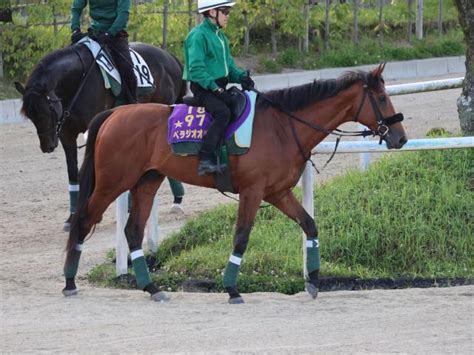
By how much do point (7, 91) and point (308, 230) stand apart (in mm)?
11372

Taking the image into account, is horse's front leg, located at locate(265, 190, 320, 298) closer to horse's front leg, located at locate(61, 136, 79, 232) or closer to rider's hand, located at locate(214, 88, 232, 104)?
rider's hand, located at locate(214, 88, 232, 104)

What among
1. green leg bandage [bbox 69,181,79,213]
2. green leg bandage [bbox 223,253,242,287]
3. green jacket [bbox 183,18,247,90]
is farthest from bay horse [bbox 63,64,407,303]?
green leg bandage [bbox 69,181,79,213]

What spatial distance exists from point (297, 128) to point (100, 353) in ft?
8.51

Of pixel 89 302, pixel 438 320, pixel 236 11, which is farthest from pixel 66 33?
pixel 438 320

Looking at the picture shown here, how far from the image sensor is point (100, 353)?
285 inches

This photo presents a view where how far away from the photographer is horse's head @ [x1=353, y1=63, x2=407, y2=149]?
28.8 ft

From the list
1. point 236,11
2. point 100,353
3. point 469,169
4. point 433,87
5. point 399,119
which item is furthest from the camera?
point 236,11

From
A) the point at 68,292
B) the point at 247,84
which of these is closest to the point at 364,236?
the point at 247,84

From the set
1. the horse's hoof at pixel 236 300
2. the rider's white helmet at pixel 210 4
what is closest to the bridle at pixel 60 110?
the rider's white helmet at pixel 210 4

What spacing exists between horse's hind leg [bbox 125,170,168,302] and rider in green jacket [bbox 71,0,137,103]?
9.96 ft

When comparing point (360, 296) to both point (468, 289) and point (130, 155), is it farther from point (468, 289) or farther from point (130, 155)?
point (130, 155)

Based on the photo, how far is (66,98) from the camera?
38.7ft

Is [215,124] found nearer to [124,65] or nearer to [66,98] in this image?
[66,98]

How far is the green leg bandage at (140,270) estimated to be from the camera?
9000 mm
